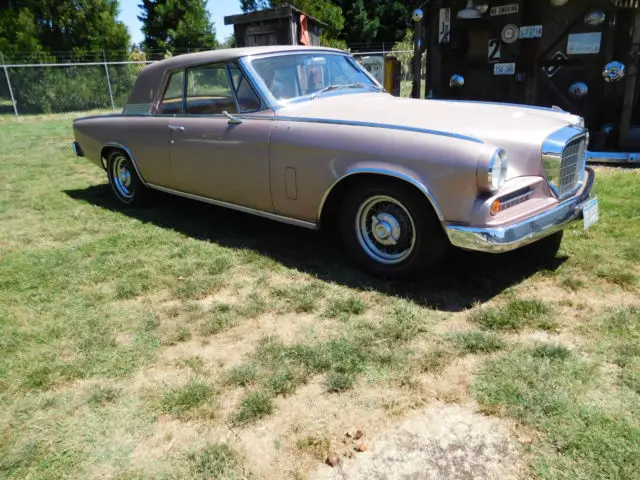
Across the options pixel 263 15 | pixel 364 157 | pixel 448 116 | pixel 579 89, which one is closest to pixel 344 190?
pixel 364 157

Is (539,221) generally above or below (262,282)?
above

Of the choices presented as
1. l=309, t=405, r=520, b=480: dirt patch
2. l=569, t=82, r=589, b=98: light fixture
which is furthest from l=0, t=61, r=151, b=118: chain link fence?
l=309, t=405, r=520, b=480: dirt patch

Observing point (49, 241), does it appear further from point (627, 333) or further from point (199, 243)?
point (627, 333)

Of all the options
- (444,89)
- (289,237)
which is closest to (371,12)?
(444,89)

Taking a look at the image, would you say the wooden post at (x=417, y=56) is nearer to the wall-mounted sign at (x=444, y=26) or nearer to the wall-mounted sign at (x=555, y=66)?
the wall-mounted sign at (x=444, y=26)

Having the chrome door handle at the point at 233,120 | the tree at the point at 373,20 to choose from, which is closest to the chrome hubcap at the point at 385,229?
the chrome door handle at the point at 233,120

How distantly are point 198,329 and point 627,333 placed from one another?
244 cm

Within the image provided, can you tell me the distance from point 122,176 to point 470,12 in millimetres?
6089

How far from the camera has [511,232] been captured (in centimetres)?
304

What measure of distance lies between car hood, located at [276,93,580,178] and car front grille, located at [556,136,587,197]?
158 millimetres

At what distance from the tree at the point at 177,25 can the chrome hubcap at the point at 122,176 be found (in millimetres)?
20792

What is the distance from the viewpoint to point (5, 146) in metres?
10.8

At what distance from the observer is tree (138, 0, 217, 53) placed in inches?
988

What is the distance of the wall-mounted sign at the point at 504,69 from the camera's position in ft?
28.5
